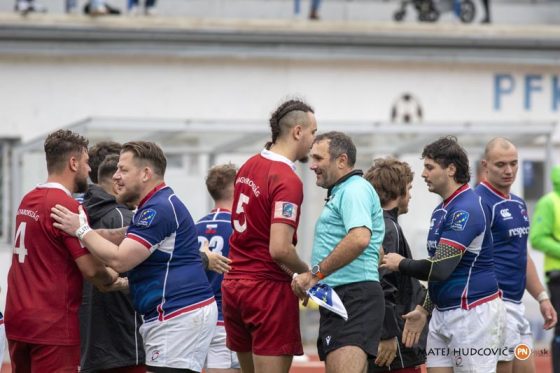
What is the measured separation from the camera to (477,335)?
8.05 metres

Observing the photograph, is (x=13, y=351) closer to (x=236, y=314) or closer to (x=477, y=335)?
(x=236, y=314)

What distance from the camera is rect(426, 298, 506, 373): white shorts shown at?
8023 millimetres

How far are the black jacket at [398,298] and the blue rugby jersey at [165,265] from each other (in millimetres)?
1426

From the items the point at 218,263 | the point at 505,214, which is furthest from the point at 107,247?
the point at 505,214

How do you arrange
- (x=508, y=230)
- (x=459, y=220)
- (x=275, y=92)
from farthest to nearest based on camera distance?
1. (x=275, y=92)
2. (x=508, y=230)
3. (x=459, y=220)

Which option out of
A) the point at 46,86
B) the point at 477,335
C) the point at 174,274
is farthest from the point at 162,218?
the point at 46,86

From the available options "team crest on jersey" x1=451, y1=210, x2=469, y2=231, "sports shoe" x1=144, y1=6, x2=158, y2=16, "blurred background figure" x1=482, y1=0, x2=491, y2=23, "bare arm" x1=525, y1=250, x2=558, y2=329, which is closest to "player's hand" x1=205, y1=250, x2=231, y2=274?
"team crest on jersey" x1=451, y1=210, x2=469, y2=231

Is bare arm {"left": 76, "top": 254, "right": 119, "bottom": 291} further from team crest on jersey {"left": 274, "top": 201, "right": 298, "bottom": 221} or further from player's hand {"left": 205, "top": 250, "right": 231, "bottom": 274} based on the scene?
team crest on jersey {"left": 274, "top": 201, "right": 298, "bottom": 221}

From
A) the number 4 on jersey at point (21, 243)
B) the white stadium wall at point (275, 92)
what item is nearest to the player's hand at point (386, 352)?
the number 4 on jersey at point (21, 243)

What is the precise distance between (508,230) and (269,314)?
7.53ft

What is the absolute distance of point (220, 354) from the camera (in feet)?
31.3

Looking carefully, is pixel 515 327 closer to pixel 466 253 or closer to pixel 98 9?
Answer: pixel 466 253

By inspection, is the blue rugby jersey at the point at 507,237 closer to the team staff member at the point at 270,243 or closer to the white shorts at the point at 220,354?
the team staff member at the point at 270,243

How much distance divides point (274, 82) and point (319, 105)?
33.1 inches
